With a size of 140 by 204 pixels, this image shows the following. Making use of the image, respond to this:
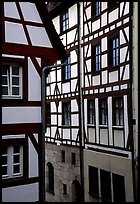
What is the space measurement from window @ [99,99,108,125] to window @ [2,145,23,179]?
10.4ft

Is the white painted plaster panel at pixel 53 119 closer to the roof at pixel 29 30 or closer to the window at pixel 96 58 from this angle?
the window at pixel 96 58

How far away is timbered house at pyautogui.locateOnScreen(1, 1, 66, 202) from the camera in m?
5.54

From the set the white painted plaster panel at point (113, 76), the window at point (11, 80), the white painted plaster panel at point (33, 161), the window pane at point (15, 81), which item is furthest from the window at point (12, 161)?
the white painted plaster panel at point (113, 76)

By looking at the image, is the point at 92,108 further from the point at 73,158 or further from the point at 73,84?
the point at 73,158

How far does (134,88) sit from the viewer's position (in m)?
6.80

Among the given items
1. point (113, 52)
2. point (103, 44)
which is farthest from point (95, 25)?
point (113, 52)

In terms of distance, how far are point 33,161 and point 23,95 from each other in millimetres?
1421

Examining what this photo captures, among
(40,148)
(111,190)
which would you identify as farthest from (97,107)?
(40,148)

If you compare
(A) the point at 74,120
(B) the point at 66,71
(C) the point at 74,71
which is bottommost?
(A) the point at 74,120

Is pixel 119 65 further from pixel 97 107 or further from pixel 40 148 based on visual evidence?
pixel 40 148

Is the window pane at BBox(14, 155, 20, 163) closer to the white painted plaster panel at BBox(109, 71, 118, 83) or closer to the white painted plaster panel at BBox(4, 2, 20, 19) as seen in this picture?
the white painted plaster panel at BBox(4, 2, 20, 19)

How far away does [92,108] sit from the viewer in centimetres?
879

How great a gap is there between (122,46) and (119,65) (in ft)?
1.68

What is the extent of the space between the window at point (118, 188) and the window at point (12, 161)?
2.90 meters
